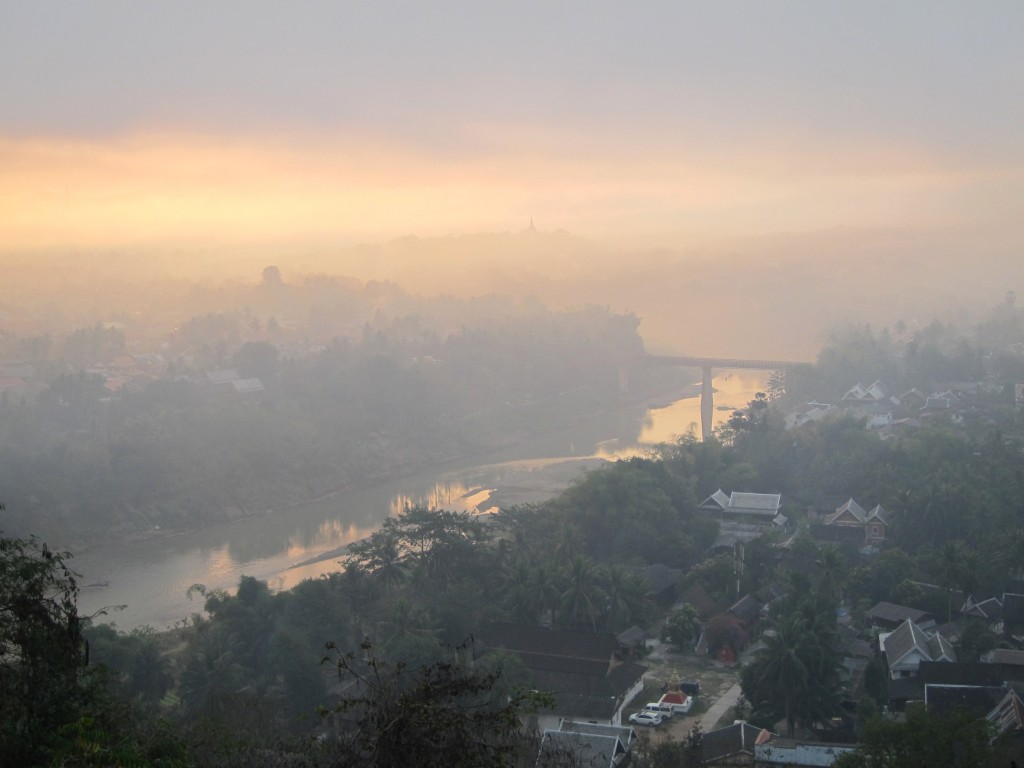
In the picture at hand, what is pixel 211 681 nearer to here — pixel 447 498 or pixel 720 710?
pixel 720 710

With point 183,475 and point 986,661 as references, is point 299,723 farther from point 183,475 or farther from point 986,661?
point 183,475

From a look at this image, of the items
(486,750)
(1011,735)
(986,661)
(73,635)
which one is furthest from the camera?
(986,661)

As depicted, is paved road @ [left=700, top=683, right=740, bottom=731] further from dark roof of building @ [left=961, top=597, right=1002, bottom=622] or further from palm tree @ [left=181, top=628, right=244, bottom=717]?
palm tree @ [left=181, top=628, right=244, bottom=717]

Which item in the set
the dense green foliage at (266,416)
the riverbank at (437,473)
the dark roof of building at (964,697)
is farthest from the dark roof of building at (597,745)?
the dense green foliage at (266,416)

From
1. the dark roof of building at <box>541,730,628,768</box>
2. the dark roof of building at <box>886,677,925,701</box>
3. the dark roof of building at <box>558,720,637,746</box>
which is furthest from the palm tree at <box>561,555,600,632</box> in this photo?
the dark roof of building at <box>886,677,925,701</box>

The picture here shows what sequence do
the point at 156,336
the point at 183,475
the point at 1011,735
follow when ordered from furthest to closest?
the point at 156,336
the point at 183,475
the point at 1011,735

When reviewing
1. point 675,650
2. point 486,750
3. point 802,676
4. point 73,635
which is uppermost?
point 73,635

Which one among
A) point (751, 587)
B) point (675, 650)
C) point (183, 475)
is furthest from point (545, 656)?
point (183, 475)
